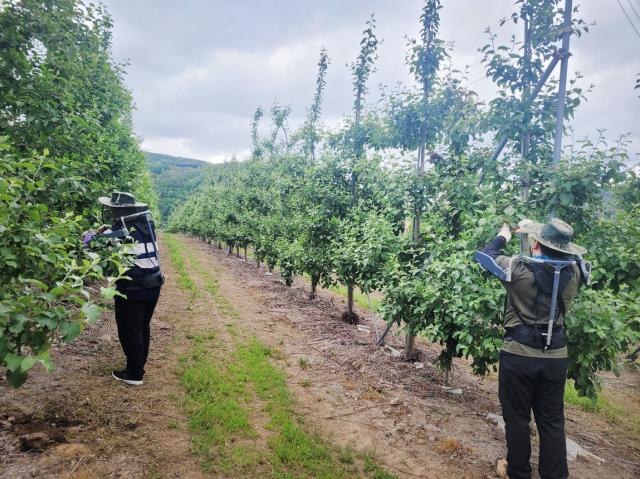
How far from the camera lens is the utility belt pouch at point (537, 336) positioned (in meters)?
3.47

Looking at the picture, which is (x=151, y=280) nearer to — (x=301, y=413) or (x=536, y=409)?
(x=301, y=413)

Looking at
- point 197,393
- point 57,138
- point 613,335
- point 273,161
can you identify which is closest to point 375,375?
point 197,393

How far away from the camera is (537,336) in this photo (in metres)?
3.48

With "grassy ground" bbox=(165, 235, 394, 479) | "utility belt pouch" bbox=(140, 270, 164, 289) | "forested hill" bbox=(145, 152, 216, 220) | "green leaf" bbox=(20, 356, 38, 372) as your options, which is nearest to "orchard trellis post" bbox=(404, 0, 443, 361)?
"grassy ground" bbox=(165, 235, 394, 479)

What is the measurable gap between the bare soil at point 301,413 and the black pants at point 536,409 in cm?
68

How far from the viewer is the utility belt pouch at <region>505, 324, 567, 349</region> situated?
3470mm

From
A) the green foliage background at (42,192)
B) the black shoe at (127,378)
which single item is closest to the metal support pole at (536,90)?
the green foliage background at (42,192)

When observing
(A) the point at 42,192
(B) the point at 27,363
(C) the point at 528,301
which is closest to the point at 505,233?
(C) the point at 528,301

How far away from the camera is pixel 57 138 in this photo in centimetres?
493

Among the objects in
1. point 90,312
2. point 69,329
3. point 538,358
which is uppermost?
point 90,312

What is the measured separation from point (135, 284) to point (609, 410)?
8562mm

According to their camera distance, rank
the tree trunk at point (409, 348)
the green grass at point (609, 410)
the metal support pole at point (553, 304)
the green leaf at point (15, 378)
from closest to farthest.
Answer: the green leaf at point (15, 378) < the metal support pole at point (553, 304) < the green grass at point (609, 410) < the tree trunk at point (409, 348)

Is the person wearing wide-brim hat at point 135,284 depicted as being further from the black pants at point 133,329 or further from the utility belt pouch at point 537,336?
the utility belt pouch at point 537,336

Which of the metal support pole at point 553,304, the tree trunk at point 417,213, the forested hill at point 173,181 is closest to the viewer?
the metal support pole at point 553,304
